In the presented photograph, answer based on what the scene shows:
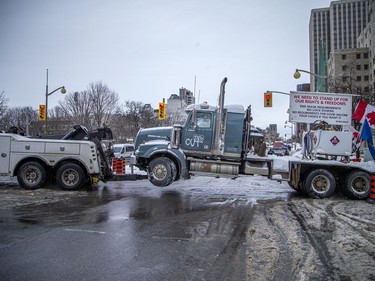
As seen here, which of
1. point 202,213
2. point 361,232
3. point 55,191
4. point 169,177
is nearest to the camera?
point 361,232

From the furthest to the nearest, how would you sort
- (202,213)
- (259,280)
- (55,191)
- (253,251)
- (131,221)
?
(55,191) → (202,213) → (131,221) → (253,251) → (259,280)

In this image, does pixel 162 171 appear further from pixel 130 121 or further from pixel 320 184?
pixel 130 121

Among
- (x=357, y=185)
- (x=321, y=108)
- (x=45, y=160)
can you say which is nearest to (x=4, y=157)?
(x=45, y=160)

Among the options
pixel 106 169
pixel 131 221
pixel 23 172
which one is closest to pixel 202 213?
pixel 131 221

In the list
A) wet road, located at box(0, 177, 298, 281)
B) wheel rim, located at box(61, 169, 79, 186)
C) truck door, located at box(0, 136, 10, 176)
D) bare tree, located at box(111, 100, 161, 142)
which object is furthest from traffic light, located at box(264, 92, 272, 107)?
bare tree, located at box(111, 100, 161, 142)

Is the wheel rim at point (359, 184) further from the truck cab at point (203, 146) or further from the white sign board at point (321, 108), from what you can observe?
the truck cab at point (203, 146)

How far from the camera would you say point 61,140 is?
10719 millimetres

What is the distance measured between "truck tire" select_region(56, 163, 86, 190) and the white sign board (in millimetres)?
8519

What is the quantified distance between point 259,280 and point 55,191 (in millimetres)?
8617

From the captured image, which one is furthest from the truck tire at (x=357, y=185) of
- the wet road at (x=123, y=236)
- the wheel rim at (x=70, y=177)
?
the wheel rim at (x=70, y=177)

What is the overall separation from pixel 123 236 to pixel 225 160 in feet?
17.5

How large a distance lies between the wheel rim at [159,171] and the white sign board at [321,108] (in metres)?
5.96

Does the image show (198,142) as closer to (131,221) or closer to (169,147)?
(169,147)

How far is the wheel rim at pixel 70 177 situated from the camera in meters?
10.5
